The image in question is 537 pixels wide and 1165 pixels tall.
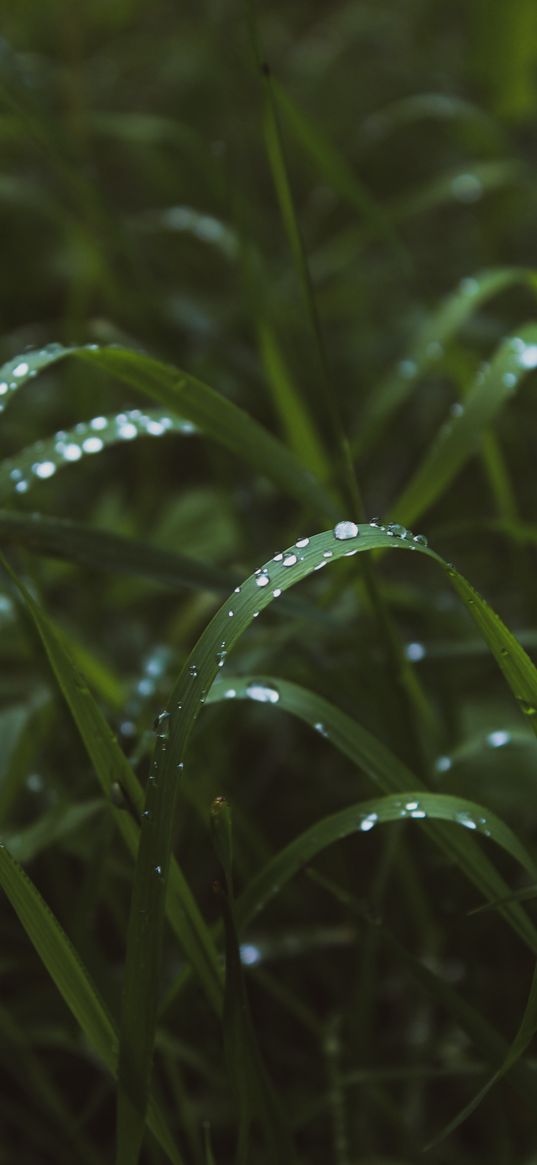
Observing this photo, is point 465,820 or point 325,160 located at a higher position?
point 325,160

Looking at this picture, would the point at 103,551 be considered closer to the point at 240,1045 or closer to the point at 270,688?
the point at 270,688

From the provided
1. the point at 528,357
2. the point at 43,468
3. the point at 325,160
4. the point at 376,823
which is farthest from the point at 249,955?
the point at 325,160

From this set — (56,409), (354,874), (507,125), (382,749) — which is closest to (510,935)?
(354,874)

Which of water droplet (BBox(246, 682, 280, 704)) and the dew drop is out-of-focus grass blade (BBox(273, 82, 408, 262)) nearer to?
the dew drop

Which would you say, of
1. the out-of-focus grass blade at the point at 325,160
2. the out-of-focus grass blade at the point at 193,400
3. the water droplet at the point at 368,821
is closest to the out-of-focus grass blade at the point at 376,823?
the water droplet at the point at 368,821

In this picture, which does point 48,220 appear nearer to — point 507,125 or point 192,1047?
point 507,125

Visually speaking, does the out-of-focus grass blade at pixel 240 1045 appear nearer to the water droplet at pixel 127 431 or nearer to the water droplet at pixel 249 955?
the water droplet at pixel 249 955

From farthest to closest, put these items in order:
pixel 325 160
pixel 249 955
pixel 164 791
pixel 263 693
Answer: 1. pixel 325 160
2. pixel 249 955
3. pixel 263 693
4. pixel 164 791
